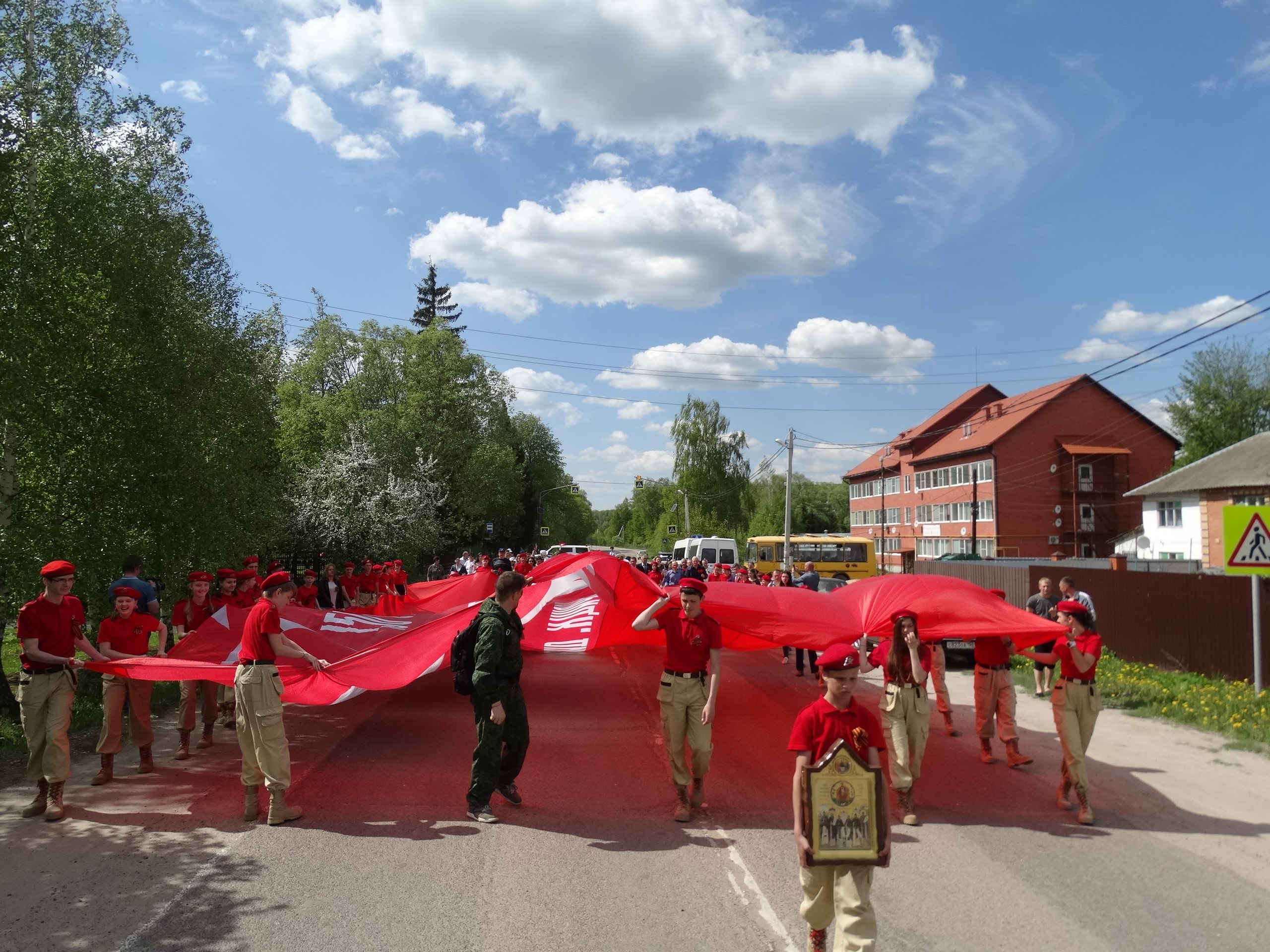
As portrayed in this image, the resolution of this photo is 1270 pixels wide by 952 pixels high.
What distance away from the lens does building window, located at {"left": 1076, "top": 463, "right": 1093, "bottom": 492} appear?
57531mm

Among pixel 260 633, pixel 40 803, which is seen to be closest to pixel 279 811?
pixel 260 633

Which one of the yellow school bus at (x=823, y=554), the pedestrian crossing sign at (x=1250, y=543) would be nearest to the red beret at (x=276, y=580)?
the pedestrian crossing sign at (x=1250, y=543)

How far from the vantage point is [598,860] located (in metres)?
5.94

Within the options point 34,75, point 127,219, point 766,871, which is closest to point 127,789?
point 766,871

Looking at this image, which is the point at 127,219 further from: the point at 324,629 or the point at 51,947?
the point at 51,947

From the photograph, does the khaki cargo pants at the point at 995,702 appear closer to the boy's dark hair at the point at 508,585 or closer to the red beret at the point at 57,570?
the boy's dark hair at the point at 508,585

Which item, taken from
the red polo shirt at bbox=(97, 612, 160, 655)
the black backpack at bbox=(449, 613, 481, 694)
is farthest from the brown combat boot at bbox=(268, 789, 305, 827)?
the red polo shirt at bbox=(97, 612, 160, 655)

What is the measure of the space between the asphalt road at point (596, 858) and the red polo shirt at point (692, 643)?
1.18 meters

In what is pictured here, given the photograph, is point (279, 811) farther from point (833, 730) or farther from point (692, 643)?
point (833, 730)

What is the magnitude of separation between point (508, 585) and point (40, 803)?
409 centimetres

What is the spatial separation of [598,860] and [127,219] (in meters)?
11.7

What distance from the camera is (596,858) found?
5977 mm

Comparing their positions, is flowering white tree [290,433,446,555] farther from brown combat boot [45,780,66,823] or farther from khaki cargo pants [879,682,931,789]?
khaki cargo pants [879,682,931,789]

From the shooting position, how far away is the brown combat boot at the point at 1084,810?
6.90 metres
